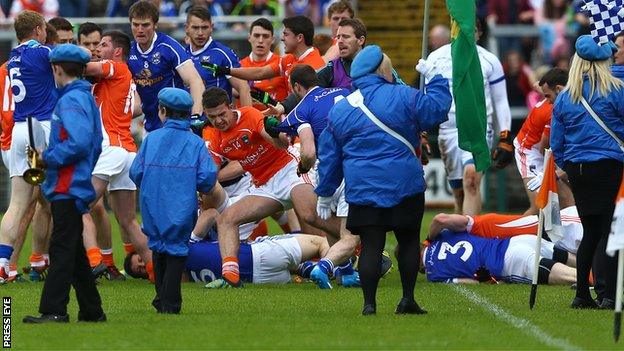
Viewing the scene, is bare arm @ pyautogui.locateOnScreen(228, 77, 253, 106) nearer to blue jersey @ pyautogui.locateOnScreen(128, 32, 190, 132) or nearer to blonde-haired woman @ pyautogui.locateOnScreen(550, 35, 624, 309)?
blue jersey @ pyautogui.locateOnScreen(128, 32, 190, 132)

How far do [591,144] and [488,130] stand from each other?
18.0 feet

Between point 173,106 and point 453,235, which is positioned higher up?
point 173,106

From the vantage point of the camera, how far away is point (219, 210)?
14.5 metres

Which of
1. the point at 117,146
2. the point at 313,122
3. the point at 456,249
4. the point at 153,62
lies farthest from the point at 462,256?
the point at 153,62

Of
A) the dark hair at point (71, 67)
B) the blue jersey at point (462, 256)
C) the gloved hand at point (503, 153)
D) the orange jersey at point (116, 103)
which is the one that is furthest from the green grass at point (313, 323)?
the gloved hand at point (503, 153)

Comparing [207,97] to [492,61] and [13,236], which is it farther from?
[492,61]

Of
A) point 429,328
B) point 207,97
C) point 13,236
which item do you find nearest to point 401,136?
point 429,328

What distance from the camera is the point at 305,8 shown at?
26.5 metres

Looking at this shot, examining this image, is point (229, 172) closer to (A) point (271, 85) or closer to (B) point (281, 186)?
(B) point (281, 186)

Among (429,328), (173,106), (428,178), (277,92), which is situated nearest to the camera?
(429,328)

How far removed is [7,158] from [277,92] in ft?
11.5

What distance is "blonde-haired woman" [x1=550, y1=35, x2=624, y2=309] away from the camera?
38.4 ft

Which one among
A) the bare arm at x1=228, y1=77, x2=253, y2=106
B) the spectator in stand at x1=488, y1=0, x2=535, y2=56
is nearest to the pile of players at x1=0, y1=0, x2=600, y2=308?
the bare arm at x1=228, y1=77, x2=253, y2=106

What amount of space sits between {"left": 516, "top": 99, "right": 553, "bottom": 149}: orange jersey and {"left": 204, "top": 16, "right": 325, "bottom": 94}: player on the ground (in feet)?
7.85
